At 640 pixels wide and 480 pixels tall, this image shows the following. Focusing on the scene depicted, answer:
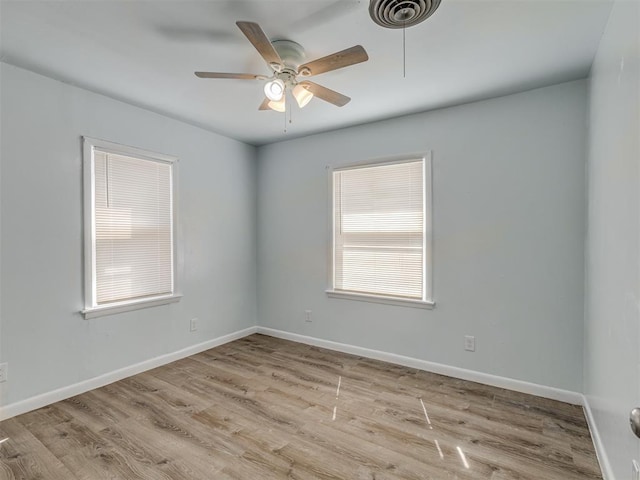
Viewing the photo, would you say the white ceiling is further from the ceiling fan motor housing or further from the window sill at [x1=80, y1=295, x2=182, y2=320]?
the window sill at [x1=80, y1=295, x2=182, y2=320]

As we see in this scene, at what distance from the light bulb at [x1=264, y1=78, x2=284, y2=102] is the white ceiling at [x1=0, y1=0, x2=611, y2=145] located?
0.84 ft

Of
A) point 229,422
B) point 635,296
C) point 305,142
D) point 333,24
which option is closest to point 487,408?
point 635,296

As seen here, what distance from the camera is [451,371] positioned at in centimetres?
310

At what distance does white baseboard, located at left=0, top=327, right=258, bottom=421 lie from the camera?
2414 millimetres

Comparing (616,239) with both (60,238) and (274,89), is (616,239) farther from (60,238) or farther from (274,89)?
(60,238)

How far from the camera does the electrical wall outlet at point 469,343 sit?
118 inches

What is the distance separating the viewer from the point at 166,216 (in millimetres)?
3447

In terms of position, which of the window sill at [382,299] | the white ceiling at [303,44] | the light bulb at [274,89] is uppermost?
the white ceiling at [303,44]

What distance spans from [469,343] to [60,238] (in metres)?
3.56

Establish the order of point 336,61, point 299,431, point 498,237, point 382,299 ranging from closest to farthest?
point 336,61
point 299,431
point 498,237
point 382,299

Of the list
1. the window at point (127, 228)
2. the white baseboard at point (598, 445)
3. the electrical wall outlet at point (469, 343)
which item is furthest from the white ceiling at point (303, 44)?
the white baseboard at point (598, 445)

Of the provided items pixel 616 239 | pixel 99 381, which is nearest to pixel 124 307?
pixel 99 381

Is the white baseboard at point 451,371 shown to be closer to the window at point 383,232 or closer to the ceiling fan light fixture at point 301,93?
the window at point 383,232

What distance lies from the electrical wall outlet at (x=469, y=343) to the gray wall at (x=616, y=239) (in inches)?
34.2
